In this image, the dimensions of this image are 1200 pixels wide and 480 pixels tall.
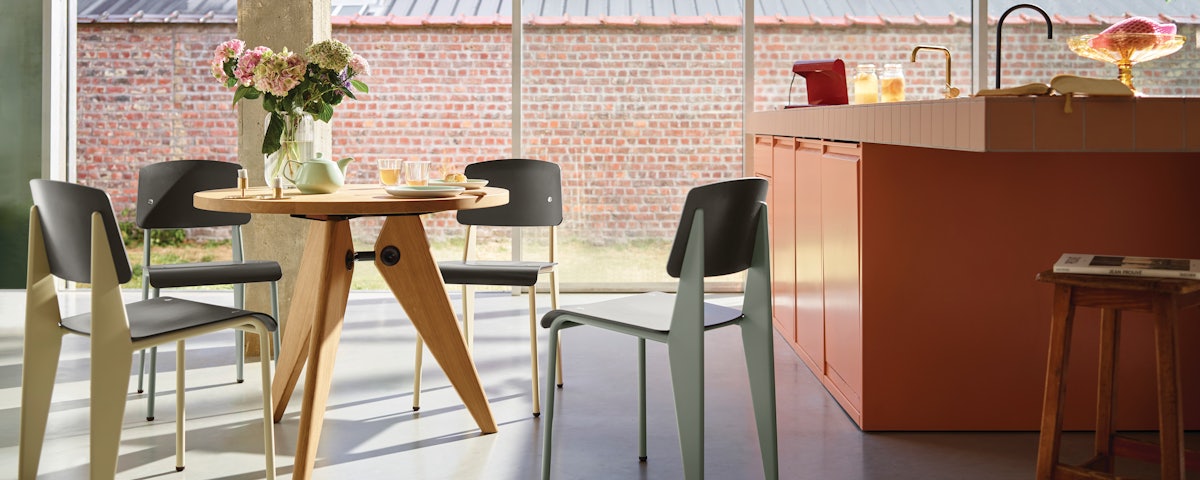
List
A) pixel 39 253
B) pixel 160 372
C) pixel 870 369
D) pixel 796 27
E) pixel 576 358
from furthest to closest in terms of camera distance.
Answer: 1. pixel 796 27
2. pixel 576 358
3. pixel 160 372
4. pixel 870 369
5. pixel 39 253

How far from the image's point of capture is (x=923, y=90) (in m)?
6.09

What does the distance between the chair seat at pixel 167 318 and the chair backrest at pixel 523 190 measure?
1.19 metres

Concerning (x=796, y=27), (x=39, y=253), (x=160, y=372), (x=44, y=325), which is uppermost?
(x=796, y=27)

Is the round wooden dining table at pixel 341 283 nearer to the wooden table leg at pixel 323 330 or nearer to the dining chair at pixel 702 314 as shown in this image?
the wooden table leg at pixel 323 330

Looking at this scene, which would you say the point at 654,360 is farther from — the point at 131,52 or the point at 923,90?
the point at 131,52

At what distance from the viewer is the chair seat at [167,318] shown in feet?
8.27

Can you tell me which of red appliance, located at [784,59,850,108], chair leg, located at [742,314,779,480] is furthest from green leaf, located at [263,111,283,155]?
red appliance, located at [784,59,850,108]

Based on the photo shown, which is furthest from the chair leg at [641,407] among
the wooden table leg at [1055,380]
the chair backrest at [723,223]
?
the wooden table leg at [1055,380]

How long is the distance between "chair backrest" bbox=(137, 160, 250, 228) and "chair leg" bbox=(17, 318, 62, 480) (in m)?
1.11

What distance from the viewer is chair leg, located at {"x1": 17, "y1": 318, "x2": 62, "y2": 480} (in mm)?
2590

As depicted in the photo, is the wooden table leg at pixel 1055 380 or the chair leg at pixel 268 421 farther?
the chair leg at pixel 268 421

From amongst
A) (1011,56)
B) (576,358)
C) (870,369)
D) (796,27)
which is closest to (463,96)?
(796,27)

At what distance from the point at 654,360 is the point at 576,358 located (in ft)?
1.06

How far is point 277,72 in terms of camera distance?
3080 millimetres
